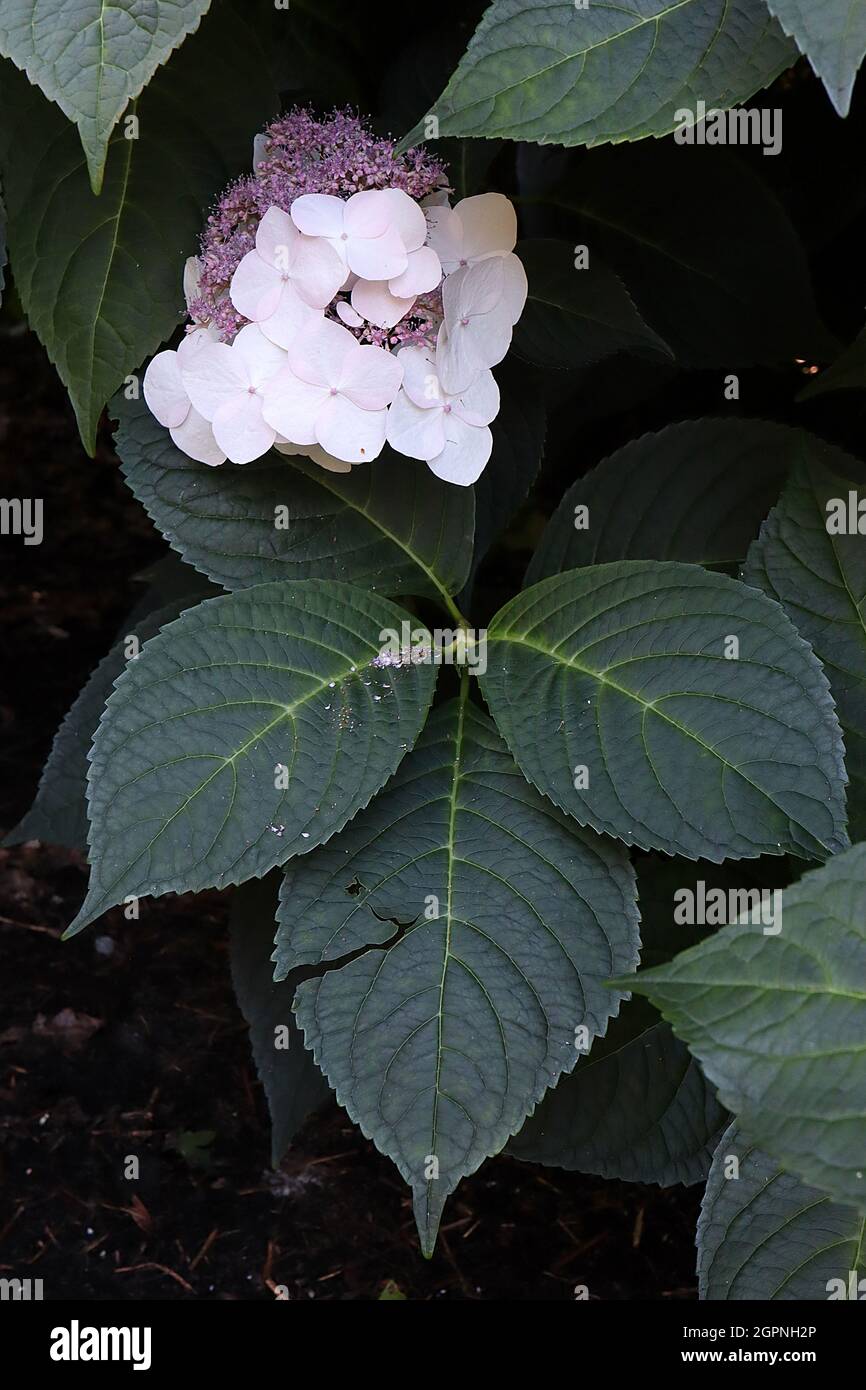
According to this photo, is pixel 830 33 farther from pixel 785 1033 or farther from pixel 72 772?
pixel 72 772

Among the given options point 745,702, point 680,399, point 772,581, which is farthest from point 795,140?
point 745,702

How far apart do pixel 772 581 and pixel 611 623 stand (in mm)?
139

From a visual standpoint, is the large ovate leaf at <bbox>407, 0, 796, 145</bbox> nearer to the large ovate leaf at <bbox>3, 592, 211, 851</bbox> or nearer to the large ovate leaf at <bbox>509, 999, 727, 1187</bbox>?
the large ovate leaf at <bbox>3, 592, 211, 851</bbox>

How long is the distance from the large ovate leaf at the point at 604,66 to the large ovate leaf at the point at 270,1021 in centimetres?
76

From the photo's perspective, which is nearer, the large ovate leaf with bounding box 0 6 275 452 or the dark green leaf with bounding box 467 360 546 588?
the large ovate leaf with bounding box 0 6 275 452

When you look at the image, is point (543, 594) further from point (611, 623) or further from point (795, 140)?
point (795, 140)

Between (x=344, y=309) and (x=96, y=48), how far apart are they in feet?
0.87

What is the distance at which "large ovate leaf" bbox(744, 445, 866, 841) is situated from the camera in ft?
3.37

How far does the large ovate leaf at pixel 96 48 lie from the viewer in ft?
2.61

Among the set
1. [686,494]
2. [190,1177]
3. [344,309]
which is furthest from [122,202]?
[190,1177]

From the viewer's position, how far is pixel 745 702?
96 centimetres

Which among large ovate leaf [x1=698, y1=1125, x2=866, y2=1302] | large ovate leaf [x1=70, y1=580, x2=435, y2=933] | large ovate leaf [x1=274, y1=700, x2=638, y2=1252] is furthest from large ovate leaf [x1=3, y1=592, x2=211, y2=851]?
large ovate leaf [x1=698, y1=1125, x2=866, y2=1302]

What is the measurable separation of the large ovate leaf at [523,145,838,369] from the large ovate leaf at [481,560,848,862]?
0.38 meters

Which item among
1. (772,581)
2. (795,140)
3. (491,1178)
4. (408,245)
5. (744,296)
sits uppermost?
(795,140)
